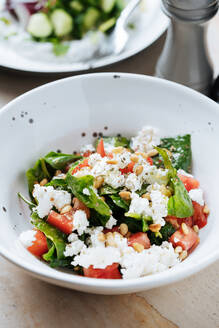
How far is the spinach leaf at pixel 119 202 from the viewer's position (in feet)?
6.25

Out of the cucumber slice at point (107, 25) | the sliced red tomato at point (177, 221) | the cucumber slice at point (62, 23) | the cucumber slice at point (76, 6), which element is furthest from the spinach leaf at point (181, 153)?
the cucumber slice at point (76, 6)

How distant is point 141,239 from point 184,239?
0.18 meters

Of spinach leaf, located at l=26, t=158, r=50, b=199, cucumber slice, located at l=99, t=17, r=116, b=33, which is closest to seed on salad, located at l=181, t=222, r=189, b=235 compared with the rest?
spinach leaf, located at l=26, t=158, r=50, b=199

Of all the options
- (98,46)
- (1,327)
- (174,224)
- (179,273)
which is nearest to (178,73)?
(98,46)

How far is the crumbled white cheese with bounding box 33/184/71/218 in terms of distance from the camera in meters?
1.91

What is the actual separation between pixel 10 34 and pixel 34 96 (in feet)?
4.06

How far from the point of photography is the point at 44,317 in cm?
187

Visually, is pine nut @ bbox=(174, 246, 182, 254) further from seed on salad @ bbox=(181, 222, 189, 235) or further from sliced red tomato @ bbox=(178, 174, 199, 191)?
sliced red tomato @ bbox=(178, 174, 199, 191)

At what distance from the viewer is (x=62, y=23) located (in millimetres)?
3377

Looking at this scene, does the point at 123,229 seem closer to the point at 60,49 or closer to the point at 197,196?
the point at 197,196

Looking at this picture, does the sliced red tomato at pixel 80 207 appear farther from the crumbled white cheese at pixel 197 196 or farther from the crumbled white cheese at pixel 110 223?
the crumbled white cheese at pixel 197 196

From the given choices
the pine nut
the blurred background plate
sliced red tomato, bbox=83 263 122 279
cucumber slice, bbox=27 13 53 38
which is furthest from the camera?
cucumber slice, bbox=27 13 53 38

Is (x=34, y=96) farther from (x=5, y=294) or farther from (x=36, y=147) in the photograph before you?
(x=5, y=294)

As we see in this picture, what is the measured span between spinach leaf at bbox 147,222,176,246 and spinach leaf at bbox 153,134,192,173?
1.20ft
